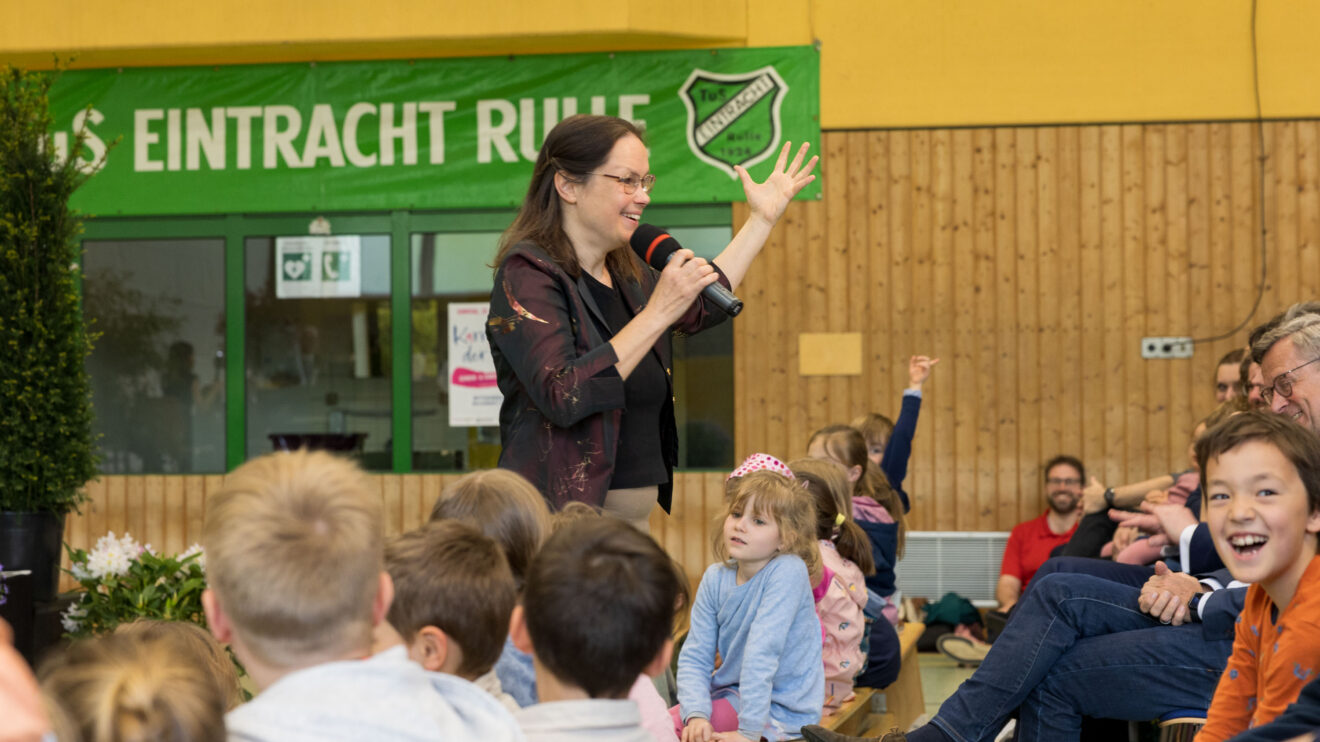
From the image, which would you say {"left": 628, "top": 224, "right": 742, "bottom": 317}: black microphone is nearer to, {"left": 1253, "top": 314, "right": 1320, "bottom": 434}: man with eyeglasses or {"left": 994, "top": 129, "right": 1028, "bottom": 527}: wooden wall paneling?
{"left": 1253, "top": 314, "right": 1320, "bottom": 434}: man with eyeglasses

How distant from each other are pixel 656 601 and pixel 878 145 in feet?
18.8

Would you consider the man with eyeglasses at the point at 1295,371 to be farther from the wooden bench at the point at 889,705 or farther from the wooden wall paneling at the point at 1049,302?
the wooden wall paneling at the point at 1049,302

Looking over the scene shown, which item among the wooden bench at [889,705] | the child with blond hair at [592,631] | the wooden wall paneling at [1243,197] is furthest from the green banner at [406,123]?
the child with blond hair at [592,631]

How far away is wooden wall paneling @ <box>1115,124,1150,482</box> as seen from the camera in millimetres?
6797

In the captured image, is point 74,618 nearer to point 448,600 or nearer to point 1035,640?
point 448,600

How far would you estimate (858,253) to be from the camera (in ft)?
22.8

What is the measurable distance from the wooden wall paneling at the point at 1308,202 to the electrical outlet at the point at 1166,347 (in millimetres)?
656

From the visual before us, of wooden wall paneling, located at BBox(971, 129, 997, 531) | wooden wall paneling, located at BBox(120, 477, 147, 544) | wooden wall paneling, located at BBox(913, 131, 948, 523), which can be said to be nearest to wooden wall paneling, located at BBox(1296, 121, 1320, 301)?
wooden wall paneling, located at BBox(971, 129, 997, 531)

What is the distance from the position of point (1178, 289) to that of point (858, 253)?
1.75m

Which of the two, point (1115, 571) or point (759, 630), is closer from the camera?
point (759, 630)

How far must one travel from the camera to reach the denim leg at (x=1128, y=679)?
2.60 metres

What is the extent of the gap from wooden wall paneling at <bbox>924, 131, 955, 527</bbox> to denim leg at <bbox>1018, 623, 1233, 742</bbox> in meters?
4.17

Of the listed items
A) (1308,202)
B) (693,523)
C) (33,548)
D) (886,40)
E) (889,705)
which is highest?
(886,40)

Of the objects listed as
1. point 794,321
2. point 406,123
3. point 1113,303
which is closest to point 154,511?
point 406,123
